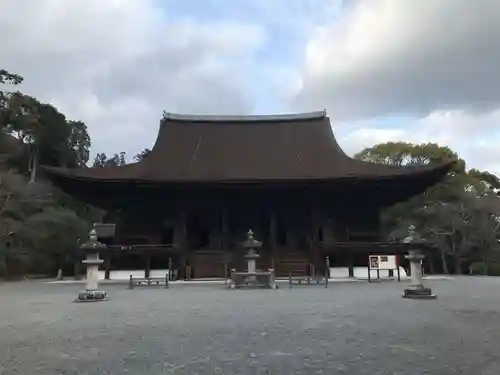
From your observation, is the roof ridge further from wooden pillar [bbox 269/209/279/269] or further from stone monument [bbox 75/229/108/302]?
stone monument [bbox 75/229/108/302]

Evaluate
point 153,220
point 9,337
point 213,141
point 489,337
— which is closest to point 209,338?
point 9,337

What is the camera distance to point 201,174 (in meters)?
20.2

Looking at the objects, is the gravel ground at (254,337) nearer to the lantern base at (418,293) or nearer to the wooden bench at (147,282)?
the lantern base at (418,293)

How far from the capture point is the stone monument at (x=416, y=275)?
10.6m

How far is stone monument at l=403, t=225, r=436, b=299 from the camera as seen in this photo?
10648mm

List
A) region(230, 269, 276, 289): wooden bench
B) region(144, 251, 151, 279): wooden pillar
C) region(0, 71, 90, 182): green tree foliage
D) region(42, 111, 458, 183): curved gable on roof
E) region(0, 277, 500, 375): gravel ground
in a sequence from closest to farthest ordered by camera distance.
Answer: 1. region(0, 277, 500, 375): gravel ground
2. region(230, 269, 276, 289): wooden bench
3. region(144, 251, 151, 279): wooden pillar
4. region(42, 111, 458, 183): curved gable on roof
5. region(0, 71, 90, 182): green tree foliage

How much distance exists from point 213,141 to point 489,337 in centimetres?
1876

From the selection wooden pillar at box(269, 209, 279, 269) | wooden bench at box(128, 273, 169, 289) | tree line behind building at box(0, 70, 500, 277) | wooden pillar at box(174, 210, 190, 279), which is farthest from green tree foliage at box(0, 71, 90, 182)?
wooden bench at box(128, 273, 169, 289)

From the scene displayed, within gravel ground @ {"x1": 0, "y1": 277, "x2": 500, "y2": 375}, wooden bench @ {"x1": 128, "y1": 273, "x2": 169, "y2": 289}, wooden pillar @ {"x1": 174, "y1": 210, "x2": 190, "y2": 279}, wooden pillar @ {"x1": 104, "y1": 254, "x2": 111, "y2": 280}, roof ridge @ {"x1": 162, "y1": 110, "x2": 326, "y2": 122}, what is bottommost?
gravel ground @ {"x1": 0, "y1": 277, "x2": 500, "y2": 375}

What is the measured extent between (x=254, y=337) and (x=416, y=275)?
6350 mm

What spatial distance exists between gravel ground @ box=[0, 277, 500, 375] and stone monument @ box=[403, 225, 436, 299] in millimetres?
634

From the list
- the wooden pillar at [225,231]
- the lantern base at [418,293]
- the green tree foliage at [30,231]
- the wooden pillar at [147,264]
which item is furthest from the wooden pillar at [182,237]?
the lantern base at [418,293]

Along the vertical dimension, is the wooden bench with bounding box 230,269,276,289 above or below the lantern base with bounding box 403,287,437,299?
above

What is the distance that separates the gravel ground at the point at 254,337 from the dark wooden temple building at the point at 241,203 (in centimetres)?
888
